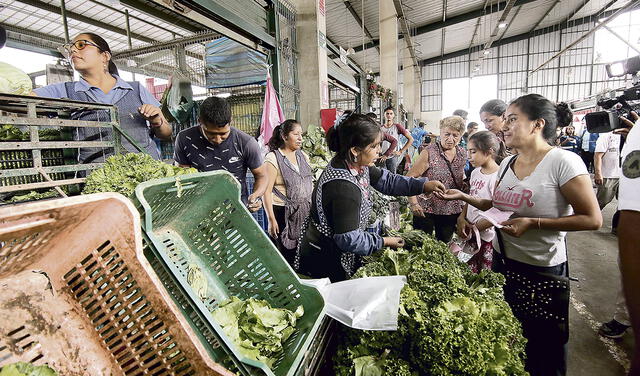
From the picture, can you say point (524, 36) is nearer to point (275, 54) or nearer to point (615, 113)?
point (615, 113)

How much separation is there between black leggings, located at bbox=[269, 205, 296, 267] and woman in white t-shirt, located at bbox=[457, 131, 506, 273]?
1.61m

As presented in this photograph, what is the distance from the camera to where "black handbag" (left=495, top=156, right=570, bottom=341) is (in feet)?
5.90

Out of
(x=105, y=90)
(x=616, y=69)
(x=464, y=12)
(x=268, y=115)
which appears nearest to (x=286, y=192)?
(x=268, y=115)

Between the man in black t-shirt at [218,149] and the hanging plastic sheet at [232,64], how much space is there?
5.50ft

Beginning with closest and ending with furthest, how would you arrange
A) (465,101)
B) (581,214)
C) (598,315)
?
(581,214) < (598,315) < (465,101)

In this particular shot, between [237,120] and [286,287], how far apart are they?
11.3ft

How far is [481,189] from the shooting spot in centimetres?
277

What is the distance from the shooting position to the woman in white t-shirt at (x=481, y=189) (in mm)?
2619

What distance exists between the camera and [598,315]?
10.5 feet

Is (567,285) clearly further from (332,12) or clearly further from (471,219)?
(332,12)

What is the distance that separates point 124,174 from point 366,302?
3.59 feet

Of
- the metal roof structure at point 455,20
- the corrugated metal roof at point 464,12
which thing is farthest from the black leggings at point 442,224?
the corrugated metal roof at point 464,12

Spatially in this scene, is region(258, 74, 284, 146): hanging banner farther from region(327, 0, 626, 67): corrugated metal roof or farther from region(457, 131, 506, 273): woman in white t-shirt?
region(327, 0, 626, 67): corrugated metal roof

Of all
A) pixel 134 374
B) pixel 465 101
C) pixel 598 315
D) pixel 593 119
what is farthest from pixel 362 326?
pixel 465 101
